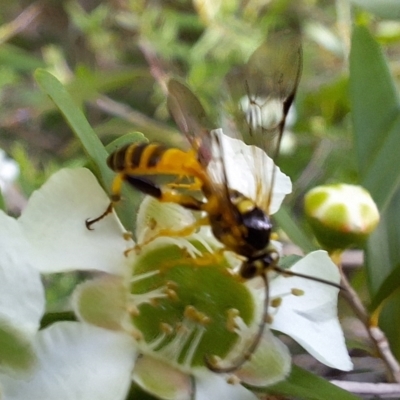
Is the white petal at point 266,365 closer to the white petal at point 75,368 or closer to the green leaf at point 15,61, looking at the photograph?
the white petal at point 75,368

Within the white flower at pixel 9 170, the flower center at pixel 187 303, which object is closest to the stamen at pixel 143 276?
the flower center at pixel 187 303

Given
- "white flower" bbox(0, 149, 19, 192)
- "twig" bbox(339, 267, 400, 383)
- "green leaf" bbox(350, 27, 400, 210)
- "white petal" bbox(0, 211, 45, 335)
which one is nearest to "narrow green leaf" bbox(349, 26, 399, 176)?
"green leaf" bbox(350, 27, 400, 210)

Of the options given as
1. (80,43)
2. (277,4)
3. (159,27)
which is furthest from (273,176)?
(80,43)

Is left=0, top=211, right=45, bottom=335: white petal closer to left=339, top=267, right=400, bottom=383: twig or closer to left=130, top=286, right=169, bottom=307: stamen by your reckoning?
left=130, top=286, right=169, bottom=307: stamen

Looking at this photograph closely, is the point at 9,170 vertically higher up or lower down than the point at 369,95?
lower down

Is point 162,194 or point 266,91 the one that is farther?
point 266,91

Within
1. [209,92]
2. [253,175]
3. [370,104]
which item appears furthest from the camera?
[209,92]

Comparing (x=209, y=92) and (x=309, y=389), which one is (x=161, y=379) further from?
(x=209, y=92)

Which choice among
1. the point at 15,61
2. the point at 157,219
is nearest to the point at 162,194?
the point at 157,219

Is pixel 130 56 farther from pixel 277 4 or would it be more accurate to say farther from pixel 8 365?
pixel 8 365
